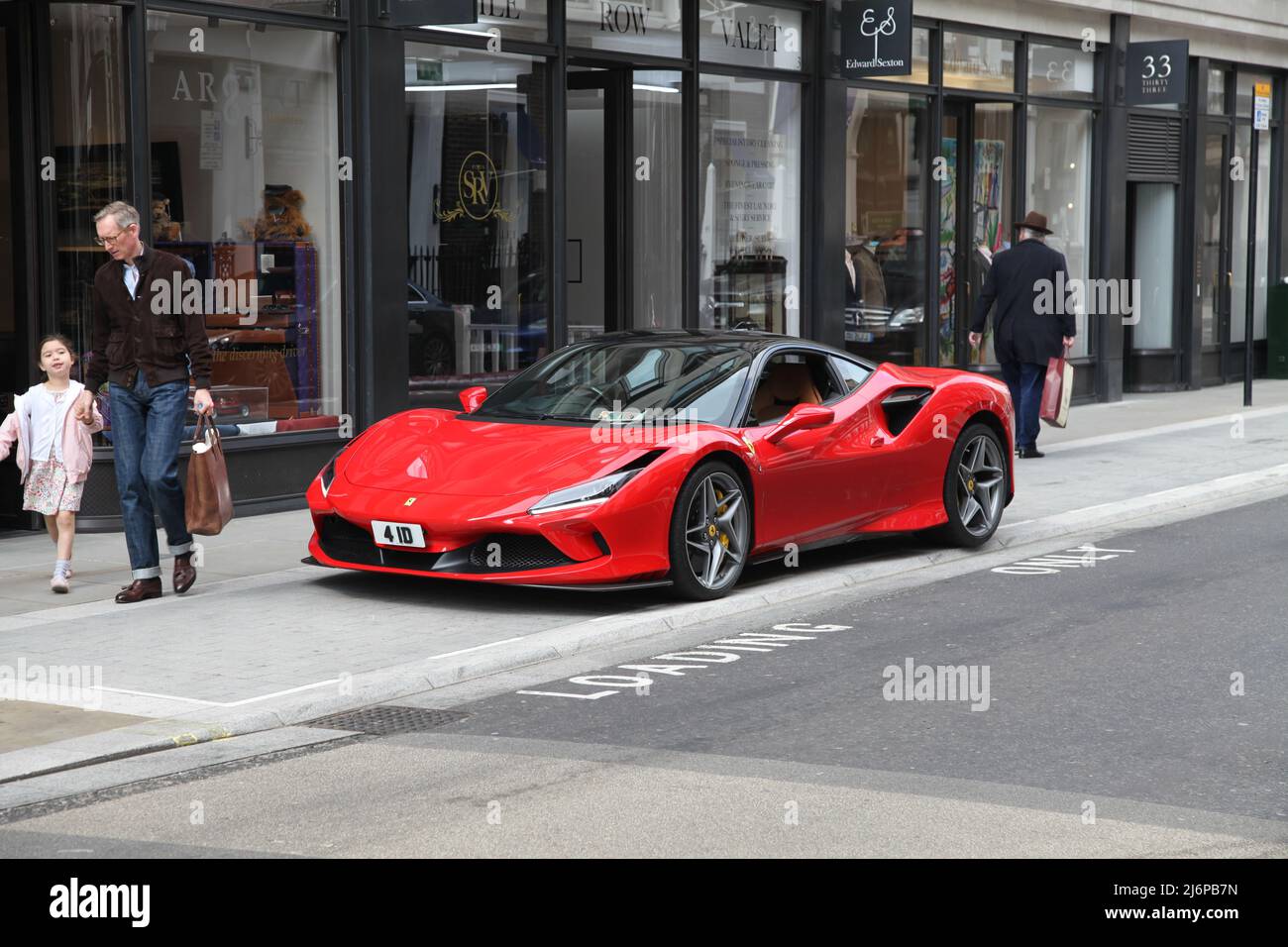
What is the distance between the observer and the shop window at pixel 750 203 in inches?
663

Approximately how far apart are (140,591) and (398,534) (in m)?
1.47

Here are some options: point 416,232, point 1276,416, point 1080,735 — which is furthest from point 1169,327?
point 1080,735

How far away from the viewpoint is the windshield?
948cm

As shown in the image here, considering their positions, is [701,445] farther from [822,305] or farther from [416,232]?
[822,305]

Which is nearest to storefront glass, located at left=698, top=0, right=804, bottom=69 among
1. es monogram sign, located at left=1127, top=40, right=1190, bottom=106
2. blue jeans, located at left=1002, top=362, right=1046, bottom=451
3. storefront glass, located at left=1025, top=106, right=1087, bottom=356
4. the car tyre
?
blue jeans, located at left=1002, top=362, right=1046, bottom=451

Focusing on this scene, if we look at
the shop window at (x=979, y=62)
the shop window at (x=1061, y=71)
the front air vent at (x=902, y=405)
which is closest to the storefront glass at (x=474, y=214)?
the front air vent at (x=902, y=405)

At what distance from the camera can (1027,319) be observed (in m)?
15.5

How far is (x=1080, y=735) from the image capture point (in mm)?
6496

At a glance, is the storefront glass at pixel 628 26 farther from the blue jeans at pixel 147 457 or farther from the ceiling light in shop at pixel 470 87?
the blue jeans at pixel 147 457

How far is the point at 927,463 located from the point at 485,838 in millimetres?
5904

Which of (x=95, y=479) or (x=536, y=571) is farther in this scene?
(x=95, y=479)

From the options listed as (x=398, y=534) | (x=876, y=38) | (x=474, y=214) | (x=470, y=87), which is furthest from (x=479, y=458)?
(x=876, y=38)

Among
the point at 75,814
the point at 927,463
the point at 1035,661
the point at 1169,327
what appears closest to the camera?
the point at 75,814

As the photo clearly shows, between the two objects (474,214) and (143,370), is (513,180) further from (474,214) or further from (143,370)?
(143,370)
